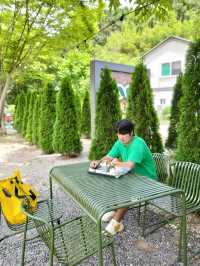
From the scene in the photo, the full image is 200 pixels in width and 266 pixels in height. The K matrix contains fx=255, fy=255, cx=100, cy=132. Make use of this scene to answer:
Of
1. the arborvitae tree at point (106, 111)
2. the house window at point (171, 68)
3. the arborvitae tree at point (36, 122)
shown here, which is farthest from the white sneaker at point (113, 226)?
the house window at point (171, 68)

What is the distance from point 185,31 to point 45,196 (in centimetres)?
2233

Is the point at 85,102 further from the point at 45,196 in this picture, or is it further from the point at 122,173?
the point at 122,173

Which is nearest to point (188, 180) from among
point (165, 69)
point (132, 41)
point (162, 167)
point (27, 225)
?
point (162, 167)

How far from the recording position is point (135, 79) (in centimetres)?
428

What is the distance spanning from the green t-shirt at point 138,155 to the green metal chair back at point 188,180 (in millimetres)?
214

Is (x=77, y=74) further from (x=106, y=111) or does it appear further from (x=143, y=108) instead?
(x=143, y=108)

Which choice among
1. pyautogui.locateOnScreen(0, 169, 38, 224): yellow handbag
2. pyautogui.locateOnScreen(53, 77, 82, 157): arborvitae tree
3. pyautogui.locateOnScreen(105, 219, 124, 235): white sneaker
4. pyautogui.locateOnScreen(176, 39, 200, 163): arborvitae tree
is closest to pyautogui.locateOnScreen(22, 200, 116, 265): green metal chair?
pyautogui.locateOnScreen(0, 169, 38, 224): yellow handbag

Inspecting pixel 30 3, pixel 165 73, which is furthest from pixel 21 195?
pixel 165 73

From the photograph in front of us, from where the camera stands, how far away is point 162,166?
3.01m

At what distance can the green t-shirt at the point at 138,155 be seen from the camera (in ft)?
8.37

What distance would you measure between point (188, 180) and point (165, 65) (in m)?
18.8

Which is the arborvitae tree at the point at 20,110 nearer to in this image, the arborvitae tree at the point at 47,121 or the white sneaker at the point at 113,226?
the arborvitae tree at the point at 47,121

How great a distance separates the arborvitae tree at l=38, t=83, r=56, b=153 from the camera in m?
8.05

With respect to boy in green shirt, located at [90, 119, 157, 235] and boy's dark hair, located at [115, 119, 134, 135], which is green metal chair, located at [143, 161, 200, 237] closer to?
boy in green shirt, located at [90, 119, 157, 235]
